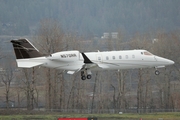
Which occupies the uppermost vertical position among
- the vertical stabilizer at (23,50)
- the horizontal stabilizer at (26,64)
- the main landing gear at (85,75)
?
the vertical stabilizer at (23,50)

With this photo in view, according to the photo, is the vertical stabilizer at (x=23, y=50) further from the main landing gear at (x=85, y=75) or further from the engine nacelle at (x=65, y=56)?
the main landing gear at (x=85, y=75)

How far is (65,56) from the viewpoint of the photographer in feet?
242

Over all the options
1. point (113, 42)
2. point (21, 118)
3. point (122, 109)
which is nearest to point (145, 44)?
point (113, 42)

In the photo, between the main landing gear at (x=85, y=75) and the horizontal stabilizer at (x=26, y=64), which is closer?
the horizontal stabilizer at (x=26, y=64)

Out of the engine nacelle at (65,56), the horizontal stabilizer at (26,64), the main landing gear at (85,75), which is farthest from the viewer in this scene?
the main landing gear at (85,75)

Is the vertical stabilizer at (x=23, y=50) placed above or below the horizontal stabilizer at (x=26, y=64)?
above

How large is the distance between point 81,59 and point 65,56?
6.99 feet

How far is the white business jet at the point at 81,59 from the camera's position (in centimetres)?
7356

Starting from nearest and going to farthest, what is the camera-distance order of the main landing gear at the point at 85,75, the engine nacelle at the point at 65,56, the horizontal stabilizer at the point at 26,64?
the horizontal stabilizer at the point at 26,64, the engine nacelle at the point at 65,56, the main landing gear at the point at 85,75

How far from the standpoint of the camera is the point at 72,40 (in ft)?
339

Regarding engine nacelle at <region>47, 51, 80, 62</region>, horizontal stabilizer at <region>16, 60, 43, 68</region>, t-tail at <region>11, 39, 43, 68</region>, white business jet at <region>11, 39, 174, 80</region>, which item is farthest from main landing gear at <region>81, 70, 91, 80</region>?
horizontal stabilizer at <region>16, 60, 43, 68</region>

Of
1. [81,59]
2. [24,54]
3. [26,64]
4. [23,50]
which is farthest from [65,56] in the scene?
[23,50]

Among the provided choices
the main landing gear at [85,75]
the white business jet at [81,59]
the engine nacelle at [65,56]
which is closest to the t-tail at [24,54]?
the white business jet at [81,59]

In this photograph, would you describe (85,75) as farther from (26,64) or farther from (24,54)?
(24,54)
